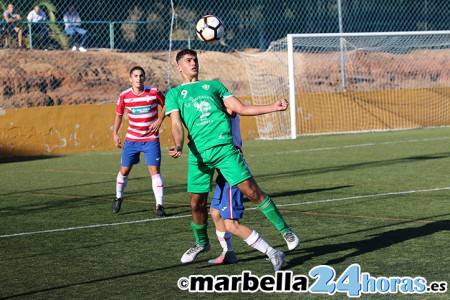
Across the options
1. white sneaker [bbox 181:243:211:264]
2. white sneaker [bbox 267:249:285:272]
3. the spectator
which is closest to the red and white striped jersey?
white sneaker [bbox 181:243:211:264]

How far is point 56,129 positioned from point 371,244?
14332mm

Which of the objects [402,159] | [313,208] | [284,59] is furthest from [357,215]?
[284,59]

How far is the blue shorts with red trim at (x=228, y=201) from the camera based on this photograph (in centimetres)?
750

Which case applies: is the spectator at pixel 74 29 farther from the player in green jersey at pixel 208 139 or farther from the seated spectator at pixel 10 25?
the player in green jersey at pixel 208 139

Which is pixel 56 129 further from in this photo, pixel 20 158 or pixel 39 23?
pixel 39 23

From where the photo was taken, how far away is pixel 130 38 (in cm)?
2648

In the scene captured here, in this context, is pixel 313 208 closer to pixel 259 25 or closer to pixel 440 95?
pixel 440 95

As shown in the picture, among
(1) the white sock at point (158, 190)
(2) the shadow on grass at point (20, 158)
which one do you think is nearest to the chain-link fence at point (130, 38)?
(2) the shadow on grass at point (20, 158)

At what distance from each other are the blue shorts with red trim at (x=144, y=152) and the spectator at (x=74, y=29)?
13796 mm

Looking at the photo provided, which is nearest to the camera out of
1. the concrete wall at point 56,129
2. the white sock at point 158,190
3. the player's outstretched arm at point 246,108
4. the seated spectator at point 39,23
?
the player's outstretched arm at point 246,108

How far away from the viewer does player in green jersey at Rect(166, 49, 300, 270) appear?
7332 millimetres

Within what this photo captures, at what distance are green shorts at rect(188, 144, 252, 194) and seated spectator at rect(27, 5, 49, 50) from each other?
1667 cm

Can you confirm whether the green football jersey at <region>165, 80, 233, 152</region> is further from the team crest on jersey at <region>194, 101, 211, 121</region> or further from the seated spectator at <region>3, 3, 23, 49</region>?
the seated spectator at <region>3, 3, 23, 49</region>

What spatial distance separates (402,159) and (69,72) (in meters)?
12.6
